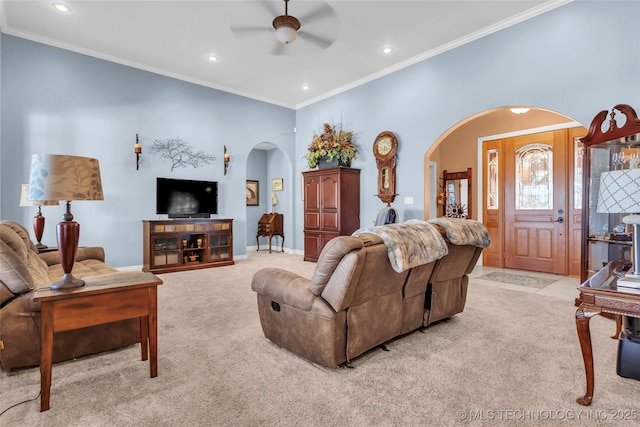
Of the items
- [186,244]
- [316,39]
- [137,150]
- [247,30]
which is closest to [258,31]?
[247,30]

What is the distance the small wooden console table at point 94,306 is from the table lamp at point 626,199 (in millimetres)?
2611

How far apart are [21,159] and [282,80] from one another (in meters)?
4.14

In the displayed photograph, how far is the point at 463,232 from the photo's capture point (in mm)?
2596

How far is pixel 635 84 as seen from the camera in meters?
3.22

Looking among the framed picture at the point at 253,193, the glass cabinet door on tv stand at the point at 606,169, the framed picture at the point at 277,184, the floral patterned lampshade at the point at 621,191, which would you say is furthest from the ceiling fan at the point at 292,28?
the framed picture at the point at 253,193

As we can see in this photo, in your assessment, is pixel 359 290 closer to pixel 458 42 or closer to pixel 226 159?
pixel 458 42

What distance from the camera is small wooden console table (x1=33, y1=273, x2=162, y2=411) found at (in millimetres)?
1669

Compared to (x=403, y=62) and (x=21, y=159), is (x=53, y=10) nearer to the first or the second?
(x=21, y=159)

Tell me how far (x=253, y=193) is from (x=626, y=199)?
7.60 meters

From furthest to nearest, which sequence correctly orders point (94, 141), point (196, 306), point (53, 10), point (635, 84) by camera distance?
point (94, 141) → point (53, 10) → point (196, 306) → point (635, 84)

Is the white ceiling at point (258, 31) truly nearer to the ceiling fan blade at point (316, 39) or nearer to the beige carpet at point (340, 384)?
the ceiling fan blade at point (316, 39)

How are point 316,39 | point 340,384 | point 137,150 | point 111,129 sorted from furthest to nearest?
point 137,150 → point 111,129 → point 316,39 → point 340,384

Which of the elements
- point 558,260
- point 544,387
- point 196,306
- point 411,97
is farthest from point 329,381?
point 558,260

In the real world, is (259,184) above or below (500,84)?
below
